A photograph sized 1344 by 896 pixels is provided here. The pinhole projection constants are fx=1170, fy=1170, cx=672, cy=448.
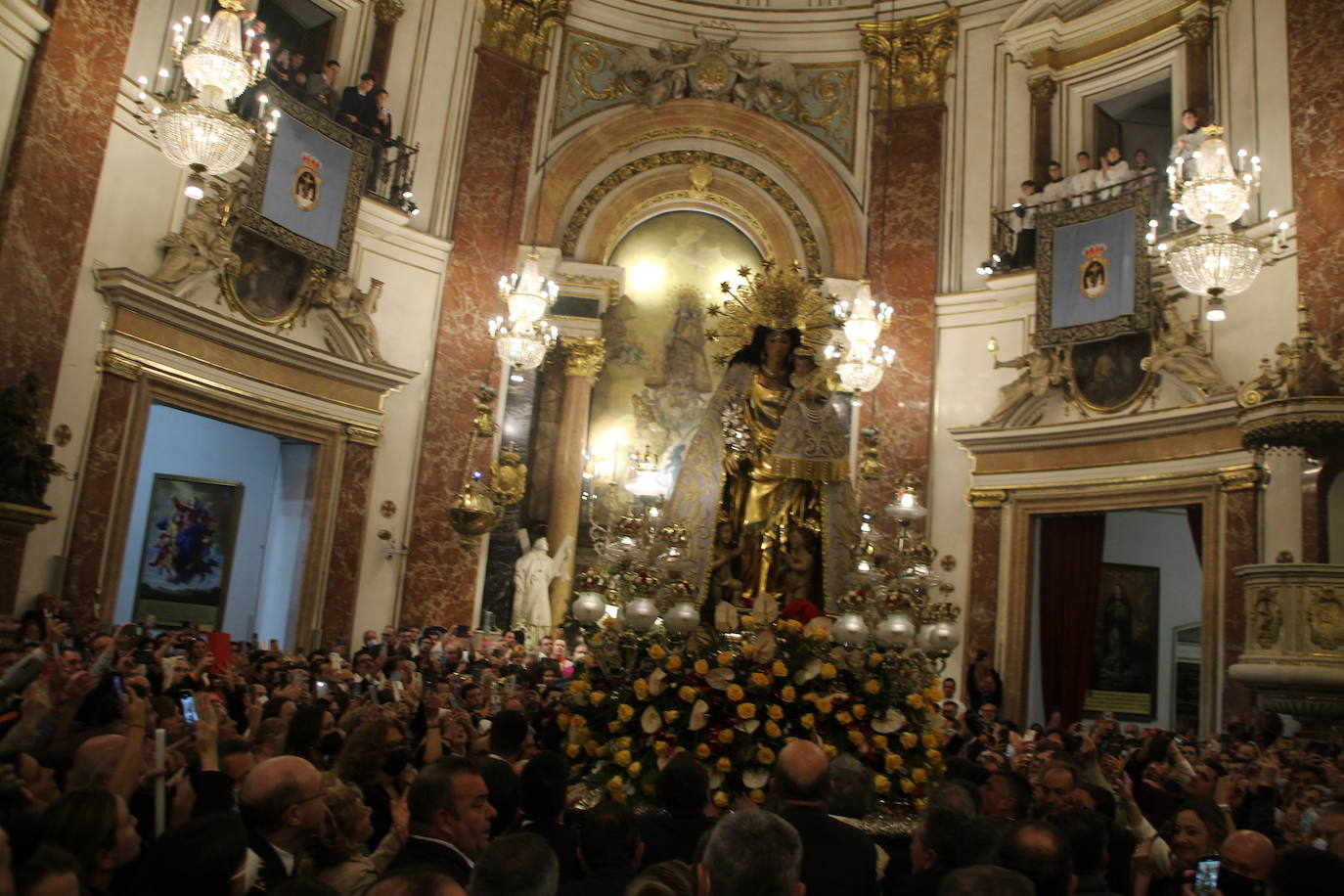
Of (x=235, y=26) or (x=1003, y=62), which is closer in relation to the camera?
(x=235, y=26)

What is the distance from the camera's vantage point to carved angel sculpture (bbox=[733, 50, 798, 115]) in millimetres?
17453

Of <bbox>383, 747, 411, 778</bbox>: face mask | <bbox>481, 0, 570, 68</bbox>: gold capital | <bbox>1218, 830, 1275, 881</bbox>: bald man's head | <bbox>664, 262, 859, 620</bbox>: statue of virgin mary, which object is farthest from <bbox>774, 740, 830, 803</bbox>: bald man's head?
<bbox>481, 0, 570, 68</bbox>: gold capital

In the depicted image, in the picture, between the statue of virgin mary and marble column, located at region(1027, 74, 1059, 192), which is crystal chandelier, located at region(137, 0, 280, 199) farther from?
marble column, located at region(1027, 74, 1059, 192)

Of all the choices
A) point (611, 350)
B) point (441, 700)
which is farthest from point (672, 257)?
point (441, 700)

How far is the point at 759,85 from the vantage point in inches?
688

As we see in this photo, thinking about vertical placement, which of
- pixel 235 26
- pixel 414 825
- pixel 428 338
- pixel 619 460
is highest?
pixel 235 26

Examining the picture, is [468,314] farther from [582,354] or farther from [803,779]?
[803,779]

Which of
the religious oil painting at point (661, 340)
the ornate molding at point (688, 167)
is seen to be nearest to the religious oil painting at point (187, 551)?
the religious oil painting at point (661, 340)

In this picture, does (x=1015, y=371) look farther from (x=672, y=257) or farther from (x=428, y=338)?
(x=428, y=338)

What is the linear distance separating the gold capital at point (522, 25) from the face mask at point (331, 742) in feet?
43.7

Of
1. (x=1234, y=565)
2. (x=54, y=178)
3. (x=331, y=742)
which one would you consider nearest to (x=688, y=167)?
(x=54, y=178)

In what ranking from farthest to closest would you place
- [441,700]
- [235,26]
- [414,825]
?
[235,26] < [441,700] < [414,825]

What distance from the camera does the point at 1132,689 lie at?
51.2 feet

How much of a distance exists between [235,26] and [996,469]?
1020cm
